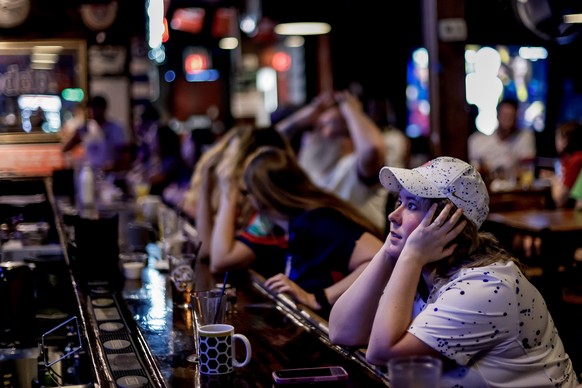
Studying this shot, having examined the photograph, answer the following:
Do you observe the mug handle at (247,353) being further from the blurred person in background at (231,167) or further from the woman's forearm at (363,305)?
the blurred person in background at (231,167)

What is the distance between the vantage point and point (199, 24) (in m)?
14.4

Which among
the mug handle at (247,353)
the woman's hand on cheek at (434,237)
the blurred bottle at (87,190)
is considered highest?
the woman's hand on cheek at (434,237)

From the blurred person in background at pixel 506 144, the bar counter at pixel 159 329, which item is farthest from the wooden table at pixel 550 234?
the blurred person in background at pixel 506 144

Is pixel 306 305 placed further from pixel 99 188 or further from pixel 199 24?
pixel 199 24

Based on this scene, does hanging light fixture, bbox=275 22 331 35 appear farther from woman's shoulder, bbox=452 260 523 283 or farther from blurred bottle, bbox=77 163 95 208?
woman's shoulder, bbox=452 260 523 283

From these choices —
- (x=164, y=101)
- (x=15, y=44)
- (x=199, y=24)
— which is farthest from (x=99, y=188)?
(x=164, y=101)

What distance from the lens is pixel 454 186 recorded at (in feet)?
6.73

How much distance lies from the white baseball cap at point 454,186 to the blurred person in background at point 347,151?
107 inches

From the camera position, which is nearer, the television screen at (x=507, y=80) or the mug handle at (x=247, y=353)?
the mug handle at (x=247, y=353)

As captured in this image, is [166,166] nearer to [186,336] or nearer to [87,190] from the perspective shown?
[87,190]

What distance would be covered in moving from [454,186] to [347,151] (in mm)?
4443

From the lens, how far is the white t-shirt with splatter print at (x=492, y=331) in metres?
1.90

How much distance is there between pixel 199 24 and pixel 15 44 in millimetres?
6922

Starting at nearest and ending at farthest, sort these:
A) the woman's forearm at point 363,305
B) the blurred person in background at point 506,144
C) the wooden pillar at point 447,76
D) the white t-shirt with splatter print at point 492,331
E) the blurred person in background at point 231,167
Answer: the white t-shirt with splatter print at point 492,331, the woman's forearm at point 363,305, the blurred person in background at point 231,167, the wooden pillar at point 447,76, the blurred person in background at point 506,144
